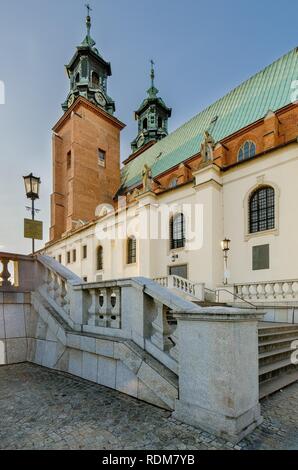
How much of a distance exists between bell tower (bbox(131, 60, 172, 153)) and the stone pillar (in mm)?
49831

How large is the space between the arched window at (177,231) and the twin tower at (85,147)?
16912 millimetres

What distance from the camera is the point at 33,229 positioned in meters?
7.85

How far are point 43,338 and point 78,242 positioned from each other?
92.5ft

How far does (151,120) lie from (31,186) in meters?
48.2

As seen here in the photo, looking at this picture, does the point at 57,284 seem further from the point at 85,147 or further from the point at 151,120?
the point at 151,120

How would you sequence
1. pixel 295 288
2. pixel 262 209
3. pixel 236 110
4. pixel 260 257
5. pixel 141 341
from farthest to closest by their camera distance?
pixel 236 110 < pixel 262 209 < pixel 260 257 < pixel 295 288 < pixel 141 341

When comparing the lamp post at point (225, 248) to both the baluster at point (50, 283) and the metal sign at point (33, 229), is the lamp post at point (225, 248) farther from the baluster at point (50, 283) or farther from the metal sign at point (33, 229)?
the baluster at point (50, 283)

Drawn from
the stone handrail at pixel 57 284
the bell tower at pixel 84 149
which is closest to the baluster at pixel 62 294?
the stone handrail at pixel 57 284

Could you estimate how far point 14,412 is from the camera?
362 centimetres

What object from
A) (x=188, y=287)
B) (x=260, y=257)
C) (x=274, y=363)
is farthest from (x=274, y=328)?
(x=260, y=257)

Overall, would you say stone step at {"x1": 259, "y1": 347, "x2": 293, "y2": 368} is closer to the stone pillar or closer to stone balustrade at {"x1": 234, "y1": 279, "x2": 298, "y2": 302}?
the stone pillar

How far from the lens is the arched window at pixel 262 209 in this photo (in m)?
17.1

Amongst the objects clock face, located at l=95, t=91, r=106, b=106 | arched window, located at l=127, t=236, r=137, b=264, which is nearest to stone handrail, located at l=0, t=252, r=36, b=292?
arched window, located at l=127, t=236, r=137, b=264

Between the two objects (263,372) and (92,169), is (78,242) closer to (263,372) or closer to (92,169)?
(92,169)
